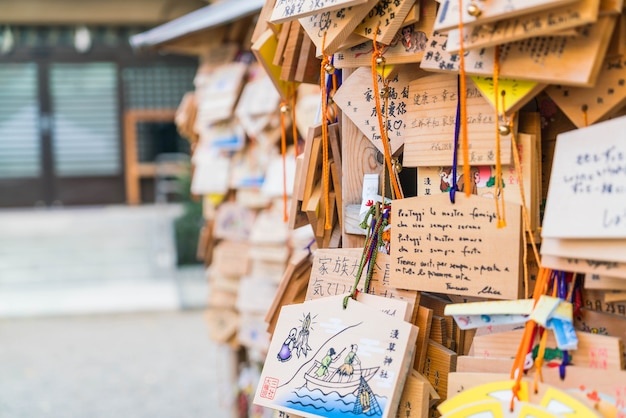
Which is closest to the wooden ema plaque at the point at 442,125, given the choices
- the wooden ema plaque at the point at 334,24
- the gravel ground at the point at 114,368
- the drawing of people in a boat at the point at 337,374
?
the wooden ema plaque at the point at 334,24

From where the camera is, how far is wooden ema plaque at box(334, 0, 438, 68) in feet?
3.12

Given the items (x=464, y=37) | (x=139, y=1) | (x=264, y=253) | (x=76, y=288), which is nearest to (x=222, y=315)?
(x=264, y=253)

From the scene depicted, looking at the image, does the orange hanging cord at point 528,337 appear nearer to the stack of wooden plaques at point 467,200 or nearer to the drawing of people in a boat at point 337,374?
the stack of wooden plaques at point 467,200

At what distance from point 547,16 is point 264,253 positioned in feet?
→ 7.65

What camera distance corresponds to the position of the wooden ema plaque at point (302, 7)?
0.92 meters

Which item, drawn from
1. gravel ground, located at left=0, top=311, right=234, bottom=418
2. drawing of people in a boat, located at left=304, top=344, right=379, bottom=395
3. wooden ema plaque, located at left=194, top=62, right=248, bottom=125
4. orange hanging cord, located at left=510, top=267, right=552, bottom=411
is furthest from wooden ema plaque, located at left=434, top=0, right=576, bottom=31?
gravel ground, located at left=0, top=311, right=234, bottom=418

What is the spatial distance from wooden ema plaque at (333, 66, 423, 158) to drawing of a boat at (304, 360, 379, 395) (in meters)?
0.30

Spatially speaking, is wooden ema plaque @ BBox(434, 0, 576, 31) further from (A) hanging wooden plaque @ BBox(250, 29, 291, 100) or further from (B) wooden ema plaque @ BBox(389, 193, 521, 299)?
(A) hanging wooden plaque @ BBox(250, 29, 291, 100)

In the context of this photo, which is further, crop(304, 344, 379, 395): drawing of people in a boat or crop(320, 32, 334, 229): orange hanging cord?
crop(320, 32, 334, 229): orange hanging cord

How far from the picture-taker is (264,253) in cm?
302

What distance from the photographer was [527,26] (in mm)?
772

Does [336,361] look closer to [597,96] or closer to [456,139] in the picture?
[456,139]

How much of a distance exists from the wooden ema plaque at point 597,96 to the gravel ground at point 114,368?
9.01ft

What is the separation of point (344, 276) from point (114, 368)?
13.7 ft
